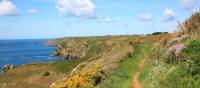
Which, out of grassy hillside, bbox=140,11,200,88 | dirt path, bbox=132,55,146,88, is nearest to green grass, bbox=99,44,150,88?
dirt path, bbox=132,55,146,88

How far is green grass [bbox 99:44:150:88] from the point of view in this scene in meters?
33.2

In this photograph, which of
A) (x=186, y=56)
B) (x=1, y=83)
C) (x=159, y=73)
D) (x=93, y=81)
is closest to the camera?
(x=186, y=56)

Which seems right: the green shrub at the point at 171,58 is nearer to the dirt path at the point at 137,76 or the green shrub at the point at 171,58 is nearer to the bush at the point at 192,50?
the bush at the point at 192,50

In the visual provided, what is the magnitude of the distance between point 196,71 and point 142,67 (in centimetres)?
1560

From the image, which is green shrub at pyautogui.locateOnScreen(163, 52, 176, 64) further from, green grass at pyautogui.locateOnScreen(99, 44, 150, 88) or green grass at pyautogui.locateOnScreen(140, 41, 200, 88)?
green grass at pyautogui.locateOnScreen(99, 44, 150, 88)

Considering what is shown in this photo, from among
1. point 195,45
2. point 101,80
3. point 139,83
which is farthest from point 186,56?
point 101,80

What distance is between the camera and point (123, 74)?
121ft

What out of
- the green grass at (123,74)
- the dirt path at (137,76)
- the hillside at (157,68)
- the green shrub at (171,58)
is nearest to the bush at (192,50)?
the hillside at (157,68)

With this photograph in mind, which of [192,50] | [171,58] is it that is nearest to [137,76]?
[171,58]

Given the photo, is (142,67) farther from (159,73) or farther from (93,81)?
(159,73)

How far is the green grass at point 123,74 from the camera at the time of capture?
33.2 m

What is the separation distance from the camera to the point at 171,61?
92.0ft

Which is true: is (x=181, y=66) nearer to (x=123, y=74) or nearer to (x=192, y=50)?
(x=192, y=50)

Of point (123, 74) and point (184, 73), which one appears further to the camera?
point (123, 74)
